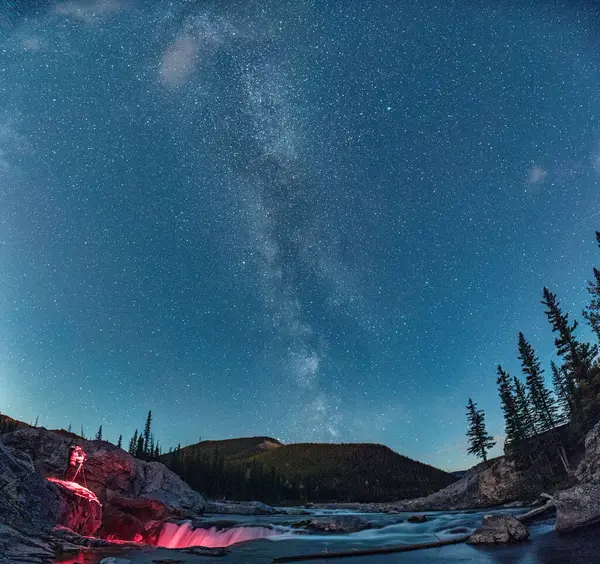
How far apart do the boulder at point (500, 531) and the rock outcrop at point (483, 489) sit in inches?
1624

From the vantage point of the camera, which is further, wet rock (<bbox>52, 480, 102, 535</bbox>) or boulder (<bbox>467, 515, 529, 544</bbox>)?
wet rock (<bbox>52, 480, 102, 535</bbox>)

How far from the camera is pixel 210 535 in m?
28.6

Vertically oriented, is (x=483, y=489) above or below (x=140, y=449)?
below

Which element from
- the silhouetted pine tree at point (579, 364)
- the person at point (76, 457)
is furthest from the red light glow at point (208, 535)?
the silhouetted pine tree at point (579, 364)

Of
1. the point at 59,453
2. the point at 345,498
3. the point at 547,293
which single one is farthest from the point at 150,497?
the point at 345,498

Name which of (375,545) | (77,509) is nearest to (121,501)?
(77,509)

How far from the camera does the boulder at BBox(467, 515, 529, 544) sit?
49.4 feet

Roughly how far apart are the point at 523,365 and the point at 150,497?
5186 centimetres

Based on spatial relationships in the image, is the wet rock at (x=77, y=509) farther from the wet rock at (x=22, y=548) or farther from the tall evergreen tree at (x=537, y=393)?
the tall evergreen tree at (x=537, y=393)

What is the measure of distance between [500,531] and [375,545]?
741 centimetres

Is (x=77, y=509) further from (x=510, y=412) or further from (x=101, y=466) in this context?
(x=510, y=412)

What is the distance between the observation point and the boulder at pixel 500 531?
49.4ft

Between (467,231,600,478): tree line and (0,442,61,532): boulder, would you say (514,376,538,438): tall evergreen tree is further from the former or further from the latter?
(0,442,61,532): boulder

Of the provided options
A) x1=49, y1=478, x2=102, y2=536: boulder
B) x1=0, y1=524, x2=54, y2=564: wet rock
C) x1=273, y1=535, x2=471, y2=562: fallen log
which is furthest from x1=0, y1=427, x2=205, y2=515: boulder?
x1=273, y1=535, x2=471, y2=562: fallen log
